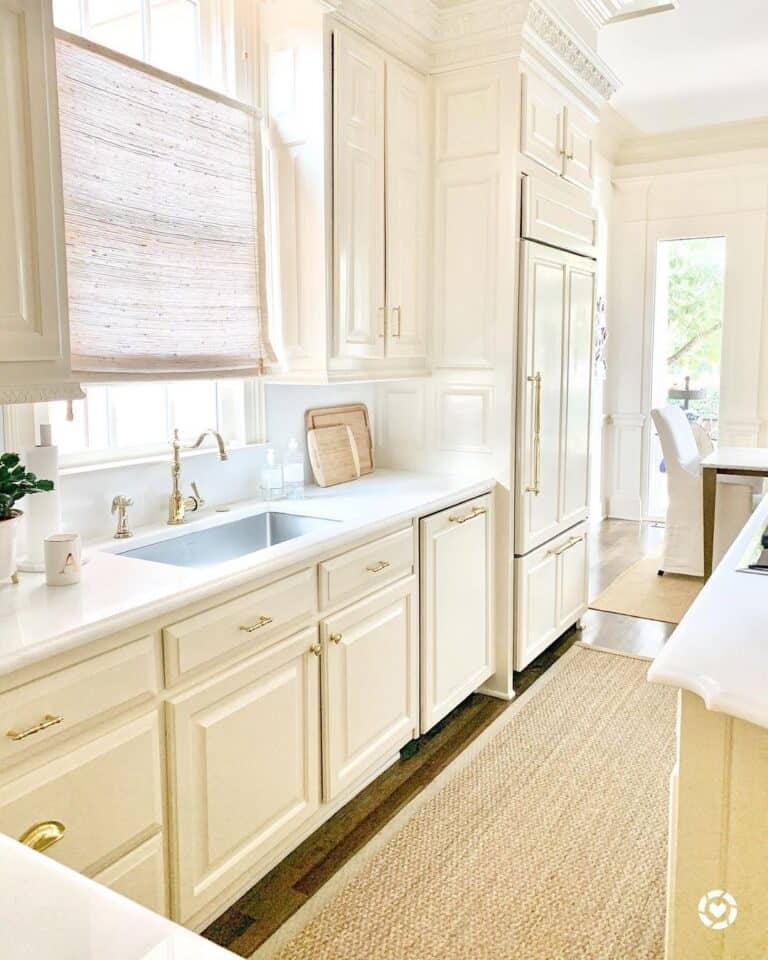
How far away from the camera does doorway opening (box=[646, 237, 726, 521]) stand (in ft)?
20.5

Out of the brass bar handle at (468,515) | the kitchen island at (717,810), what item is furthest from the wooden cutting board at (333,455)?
the kitchen island at (717,810)

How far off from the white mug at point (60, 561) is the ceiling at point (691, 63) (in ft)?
12.1

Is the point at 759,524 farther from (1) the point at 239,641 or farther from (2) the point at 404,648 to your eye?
(1) the point at 239,641

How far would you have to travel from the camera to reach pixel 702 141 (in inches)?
239

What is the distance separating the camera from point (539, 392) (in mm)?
3275

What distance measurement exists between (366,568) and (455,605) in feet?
2.11

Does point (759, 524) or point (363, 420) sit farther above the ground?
point (363, 420)

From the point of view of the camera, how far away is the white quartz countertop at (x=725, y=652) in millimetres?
1229

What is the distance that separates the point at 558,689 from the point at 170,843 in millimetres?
1997

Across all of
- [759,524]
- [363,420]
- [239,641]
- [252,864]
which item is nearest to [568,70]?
[363,420]

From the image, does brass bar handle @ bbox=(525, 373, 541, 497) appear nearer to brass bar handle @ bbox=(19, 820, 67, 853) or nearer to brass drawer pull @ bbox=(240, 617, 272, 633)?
brass drawer pull @ bbox=(240, 617, 272, 633)

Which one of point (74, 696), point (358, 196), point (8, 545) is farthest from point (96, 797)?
point (358, 196)

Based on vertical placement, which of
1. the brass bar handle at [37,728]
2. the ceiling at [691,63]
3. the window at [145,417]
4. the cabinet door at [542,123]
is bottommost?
the brass bar handle at [37,728]

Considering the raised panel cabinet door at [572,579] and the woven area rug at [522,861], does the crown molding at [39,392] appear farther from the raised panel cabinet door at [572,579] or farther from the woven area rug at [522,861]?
the raised panel cabinet door at [572,579]
